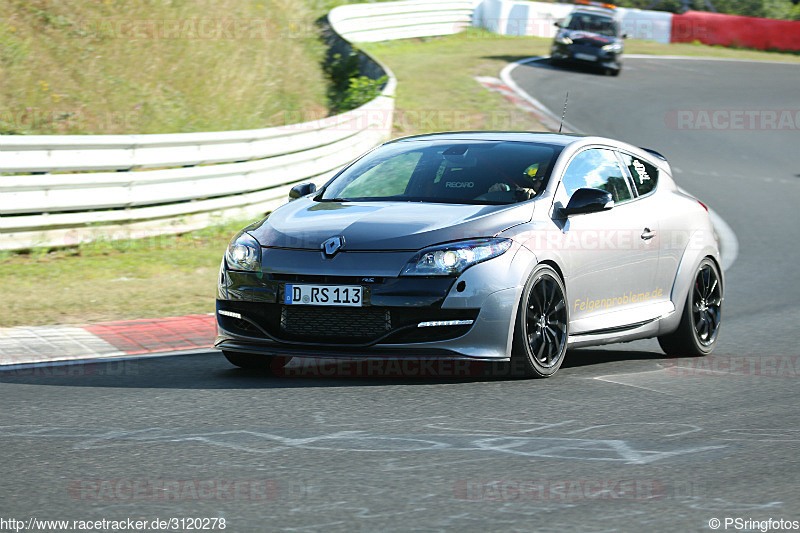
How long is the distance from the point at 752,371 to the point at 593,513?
13.3 feet

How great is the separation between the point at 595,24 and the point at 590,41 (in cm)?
84

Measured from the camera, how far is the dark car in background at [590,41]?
105 ft

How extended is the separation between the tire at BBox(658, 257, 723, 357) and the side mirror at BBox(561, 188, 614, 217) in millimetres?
1555

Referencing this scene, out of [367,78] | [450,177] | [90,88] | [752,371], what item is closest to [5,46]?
[90,88]

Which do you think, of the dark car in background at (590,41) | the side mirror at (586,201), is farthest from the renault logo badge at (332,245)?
the dark car in background at (590,41)

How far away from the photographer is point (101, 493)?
4.44 m

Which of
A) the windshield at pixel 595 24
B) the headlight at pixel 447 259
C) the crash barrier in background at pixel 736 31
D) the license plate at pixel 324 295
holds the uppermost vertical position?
the headlight at pixel 447 259

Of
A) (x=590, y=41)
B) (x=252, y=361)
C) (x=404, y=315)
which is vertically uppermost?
(x=404, y=315)

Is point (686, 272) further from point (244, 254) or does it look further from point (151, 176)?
point (151, 176)

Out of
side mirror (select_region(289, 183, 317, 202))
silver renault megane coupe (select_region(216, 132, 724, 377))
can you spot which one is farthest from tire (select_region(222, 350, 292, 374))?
side mirror (select_region(289, 183, 317, 202))

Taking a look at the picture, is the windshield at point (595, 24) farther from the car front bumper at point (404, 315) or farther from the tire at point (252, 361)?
the car front bumper at point (404, 315)

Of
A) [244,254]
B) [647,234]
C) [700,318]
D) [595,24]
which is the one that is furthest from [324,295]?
[595,24]

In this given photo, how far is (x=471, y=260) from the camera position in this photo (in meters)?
6.68

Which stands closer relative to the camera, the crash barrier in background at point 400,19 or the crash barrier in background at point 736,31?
the crash barrier in background at point 400,19
